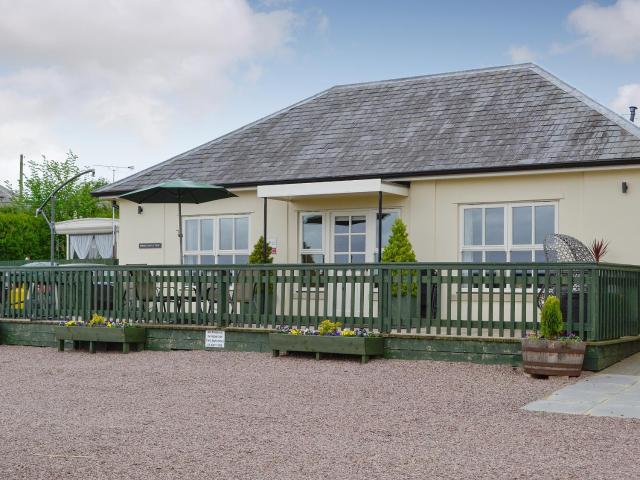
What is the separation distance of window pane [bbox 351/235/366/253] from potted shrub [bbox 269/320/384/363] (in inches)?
153

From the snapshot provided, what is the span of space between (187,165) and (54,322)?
16.7 feet

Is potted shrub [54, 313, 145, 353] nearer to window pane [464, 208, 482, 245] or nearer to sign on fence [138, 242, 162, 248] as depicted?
sign on fence [138, 242, 162, 248]

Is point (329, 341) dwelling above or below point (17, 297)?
below

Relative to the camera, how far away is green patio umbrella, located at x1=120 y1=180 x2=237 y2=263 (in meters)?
14.2

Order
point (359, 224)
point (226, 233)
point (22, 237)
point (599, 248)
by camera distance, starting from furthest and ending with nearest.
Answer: point (22, 237) < point (226, 233) < point (359, 224) < point (599, 248)

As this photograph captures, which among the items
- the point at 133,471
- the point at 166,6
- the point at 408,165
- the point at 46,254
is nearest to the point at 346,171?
the point at 408,165

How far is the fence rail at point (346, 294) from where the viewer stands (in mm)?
10328

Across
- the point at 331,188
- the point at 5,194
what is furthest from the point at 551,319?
the point at 5,194

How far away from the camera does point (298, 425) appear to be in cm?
724

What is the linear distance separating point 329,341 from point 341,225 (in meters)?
4.74

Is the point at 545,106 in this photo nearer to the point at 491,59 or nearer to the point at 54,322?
the point at 491,59

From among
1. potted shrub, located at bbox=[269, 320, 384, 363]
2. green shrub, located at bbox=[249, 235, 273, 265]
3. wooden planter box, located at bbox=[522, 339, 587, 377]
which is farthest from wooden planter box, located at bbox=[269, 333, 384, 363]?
green shrub, located at bbox=[249, 235, 273, 265]

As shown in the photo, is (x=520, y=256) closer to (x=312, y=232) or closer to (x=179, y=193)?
(x=312, y=232)

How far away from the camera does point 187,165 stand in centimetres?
1794
